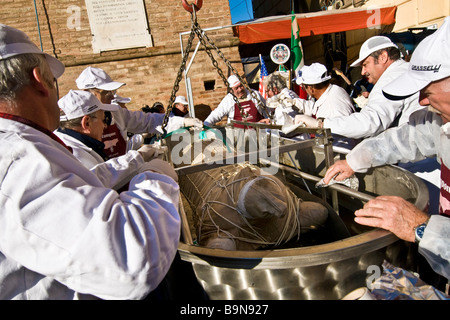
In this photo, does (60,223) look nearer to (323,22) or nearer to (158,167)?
(158,167)

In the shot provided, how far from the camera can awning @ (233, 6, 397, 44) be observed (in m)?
7.33

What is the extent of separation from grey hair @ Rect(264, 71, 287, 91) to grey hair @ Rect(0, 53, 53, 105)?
596 centimetres

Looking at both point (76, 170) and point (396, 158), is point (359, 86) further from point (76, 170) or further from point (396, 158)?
point (76, 170)

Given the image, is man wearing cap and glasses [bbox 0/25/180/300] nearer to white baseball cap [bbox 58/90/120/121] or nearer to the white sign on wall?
white baseball cap [bbox 58/90/120/121]

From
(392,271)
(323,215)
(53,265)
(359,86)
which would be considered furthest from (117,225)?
(359,86)

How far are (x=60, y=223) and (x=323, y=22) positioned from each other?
814cm

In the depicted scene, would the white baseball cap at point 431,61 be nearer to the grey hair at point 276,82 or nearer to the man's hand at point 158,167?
the man's hand at point 158,167

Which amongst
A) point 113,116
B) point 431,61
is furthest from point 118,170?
point 113,116

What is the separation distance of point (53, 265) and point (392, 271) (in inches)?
42.9

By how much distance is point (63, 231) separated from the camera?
29.4 inches

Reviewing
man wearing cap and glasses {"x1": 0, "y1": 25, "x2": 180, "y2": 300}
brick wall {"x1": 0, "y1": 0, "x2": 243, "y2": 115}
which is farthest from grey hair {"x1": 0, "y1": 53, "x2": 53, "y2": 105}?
brick wall {"x1": 0, "y1": 0, "x2": 243, "y2": 115}

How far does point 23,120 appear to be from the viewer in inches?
36.1

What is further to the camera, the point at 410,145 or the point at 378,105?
the point at 378,105
